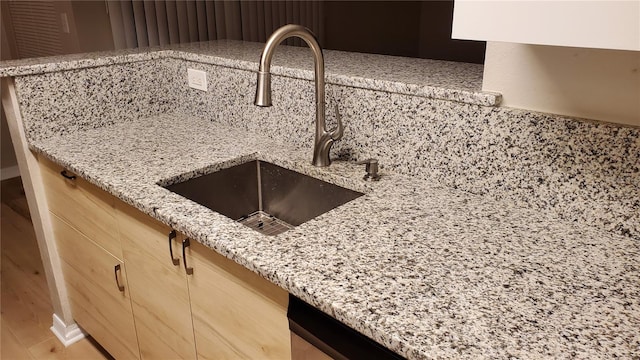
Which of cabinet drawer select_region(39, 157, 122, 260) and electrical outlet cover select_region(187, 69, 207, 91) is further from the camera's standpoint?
electrical outlet cover select_region(187, 69, 207, 91)

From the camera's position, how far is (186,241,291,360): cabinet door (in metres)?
1.00

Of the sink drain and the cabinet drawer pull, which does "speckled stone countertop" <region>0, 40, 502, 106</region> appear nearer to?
the cabinet drawer pull

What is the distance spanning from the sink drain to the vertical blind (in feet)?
5.71

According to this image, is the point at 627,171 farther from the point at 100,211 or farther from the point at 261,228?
the point at 100,211

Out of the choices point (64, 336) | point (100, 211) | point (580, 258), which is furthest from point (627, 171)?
point (64, 336)

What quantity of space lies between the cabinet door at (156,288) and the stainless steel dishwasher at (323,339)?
410 mm

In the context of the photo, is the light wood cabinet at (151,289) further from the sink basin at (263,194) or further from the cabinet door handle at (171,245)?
the sink basin at (263,194)

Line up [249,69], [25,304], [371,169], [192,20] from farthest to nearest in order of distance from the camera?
[192,20]
[25,304]
[249,69]
[371,169]

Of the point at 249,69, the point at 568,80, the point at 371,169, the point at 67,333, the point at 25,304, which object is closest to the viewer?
the point at 568,80

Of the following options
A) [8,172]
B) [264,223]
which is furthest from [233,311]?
[8,172]

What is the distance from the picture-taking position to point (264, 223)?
1538mm

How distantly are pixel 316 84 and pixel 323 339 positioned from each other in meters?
0.67

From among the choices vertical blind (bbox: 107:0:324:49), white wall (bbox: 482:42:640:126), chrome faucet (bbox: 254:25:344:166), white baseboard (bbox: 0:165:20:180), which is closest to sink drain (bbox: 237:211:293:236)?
chrome faucet (bbox: 254:25:344:166)

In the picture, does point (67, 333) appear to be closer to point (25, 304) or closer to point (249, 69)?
point (25, 304)
